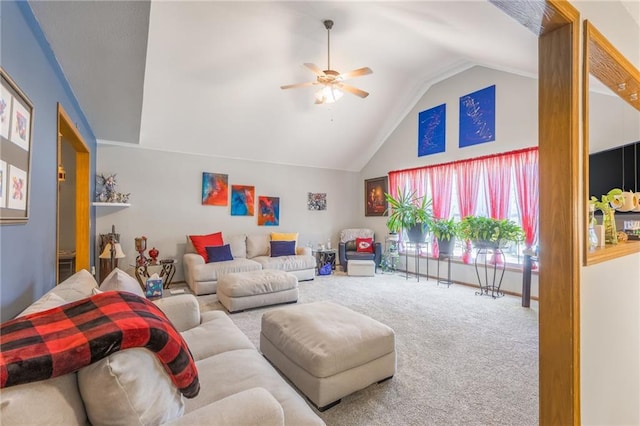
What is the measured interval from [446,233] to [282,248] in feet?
9.88

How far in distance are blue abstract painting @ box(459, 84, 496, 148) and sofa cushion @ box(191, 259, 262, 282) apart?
4.32 meters

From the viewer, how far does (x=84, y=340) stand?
0.85 metres

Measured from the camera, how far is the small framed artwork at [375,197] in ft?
22.2

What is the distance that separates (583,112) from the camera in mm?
1376

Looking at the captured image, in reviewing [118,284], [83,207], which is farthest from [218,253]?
[118,284]

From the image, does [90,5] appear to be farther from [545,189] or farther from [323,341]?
[545,189]

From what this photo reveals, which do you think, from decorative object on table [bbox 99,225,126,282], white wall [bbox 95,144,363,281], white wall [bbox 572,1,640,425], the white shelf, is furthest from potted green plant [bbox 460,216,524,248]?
the white shelf

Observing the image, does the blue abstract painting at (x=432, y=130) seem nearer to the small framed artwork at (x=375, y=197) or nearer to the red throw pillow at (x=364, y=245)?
the small framed artwork at (x=375, y=197)

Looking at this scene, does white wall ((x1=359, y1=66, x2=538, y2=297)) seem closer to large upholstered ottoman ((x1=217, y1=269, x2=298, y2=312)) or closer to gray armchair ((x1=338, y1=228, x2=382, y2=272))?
gray armchair ((x1=338, y1=228, x2=382, y2=272))

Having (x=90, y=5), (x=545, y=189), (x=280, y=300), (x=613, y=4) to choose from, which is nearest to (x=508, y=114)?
(x=613, y=4)

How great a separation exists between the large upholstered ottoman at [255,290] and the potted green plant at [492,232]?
2825 millimetres

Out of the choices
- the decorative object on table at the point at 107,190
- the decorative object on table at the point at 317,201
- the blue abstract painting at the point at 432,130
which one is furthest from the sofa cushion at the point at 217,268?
the blue abstract painting at the point at 432,130

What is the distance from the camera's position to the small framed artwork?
6777mm

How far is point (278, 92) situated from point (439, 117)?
3.10 meters
